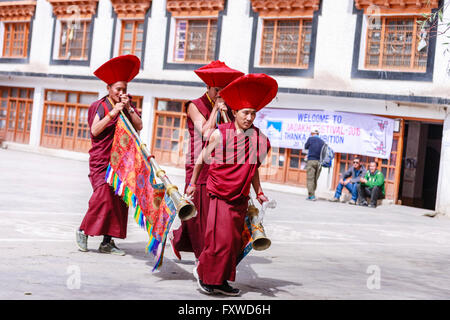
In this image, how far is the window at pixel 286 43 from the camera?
20453 millimetres

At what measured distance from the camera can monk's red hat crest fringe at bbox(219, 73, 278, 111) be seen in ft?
18.3

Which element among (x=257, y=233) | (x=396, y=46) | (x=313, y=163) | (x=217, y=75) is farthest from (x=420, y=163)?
(x=257, y=233)

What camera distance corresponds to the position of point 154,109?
77.7 feet

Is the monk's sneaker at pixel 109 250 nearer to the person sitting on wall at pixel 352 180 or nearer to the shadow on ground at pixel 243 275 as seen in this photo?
the shadow on ground at pixel 243 275

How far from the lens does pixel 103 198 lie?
7074 mm

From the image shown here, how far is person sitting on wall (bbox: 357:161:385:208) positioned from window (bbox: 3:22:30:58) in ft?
53.0

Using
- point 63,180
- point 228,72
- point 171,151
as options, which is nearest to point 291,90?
point 171,151

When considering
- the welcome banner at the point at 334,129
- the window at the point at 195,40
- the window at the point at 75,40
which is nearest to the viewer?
the welcome banner at the point at 334,129

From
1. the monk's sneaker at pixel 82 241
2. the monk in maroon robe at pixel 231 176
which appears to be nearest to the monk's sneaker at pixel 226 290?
the monk in maroon robe at pixel 231 176

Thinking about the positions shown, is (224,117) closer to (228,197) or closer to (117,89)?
(228,197)

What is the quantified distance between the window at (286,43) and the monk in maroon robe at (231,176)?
15.0 meters

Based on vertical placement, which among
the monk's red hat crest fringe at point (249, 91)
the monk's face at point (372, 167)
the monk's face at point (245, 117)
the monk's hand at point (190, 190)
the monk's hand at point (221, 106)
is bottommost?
the monk's hand at point (190, 190)

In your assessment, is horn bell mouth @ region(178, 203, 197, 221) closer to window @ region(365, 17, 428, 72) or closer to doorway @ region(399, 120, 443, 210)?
window @ region(365, 17, 428, 72)
